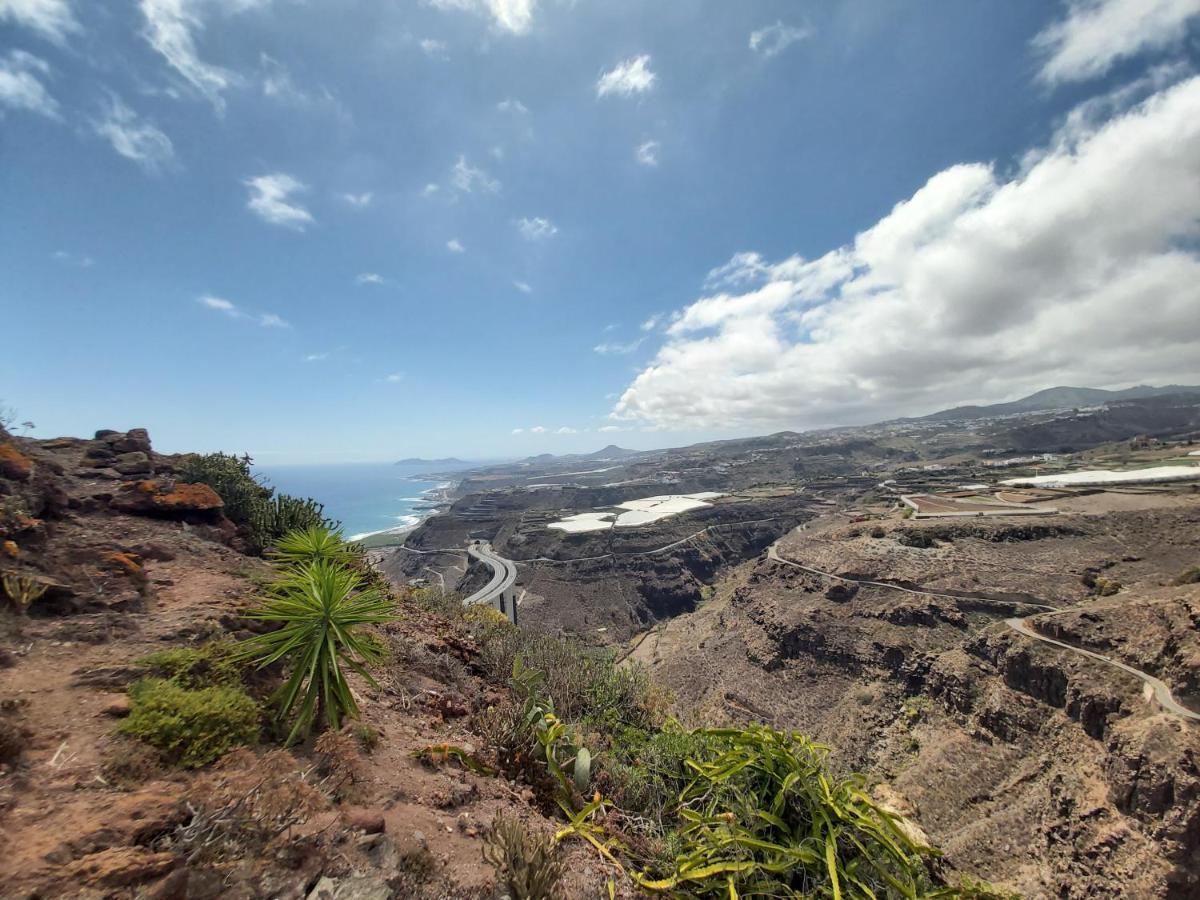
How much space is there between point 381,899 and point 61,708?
13.4 feet

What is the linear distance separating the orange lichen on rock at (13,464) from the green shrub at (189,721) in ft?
21.3

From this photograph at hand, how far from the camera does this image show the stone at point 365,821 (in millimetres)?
3809

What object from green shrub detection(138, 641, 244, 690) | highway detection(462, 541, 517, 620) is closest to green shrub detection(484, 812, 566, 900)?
green shrub detection(138, 641, 244, 690)

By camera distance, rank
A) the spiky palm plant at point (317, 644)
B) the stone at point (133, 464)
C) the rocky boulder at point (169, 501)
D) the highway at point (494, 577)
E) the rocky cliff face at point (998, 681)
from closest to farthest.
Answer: the spiky palm plant at point (317, 644), the rocky boulder at point (169, 501), the stone at point (133, 464), the rocky cliff face at point (998, 681), the highway at point (494, 577)

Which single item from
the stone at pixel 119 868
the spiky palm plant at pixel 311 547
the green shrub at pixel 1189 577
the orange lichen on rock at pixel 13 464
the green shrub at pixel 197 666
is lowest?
the green shrub at pixel 1189 577

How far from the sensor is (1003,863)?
1736cm

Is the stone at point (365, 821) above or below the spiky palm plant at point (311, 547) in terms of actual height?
below

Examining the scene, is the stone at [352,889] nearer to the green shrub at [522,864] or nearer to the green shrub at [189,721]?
the green shrub at [522,864]

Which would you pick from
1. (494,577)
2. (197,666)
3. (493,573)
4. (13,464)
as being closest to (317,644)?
(197,666)

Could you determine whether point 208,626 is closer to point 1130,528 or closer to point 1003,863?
point 1003,863

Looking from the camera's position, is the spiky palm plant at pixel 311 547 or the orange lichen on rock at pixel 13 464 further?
the orange lichen on rock at pixel 13 464

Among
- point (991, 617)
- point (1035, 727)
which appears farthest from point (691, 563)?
point (1035, 727)

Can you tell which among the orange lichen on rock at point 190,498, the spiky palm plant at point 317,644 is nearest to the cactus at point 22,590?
the spiky palm plant at point 317,644

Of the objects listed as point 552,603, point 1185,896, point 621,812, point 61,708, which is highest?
point 61,708
